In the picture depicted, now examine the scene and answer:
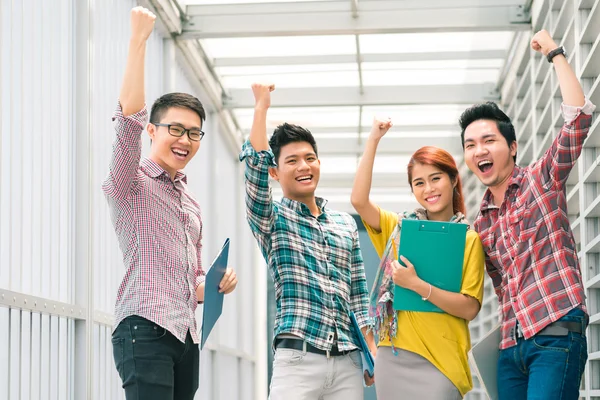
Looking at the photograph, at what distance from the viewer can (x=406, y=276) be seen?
124 inches

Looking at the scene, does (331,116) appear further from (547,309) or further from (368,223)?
(547,309)

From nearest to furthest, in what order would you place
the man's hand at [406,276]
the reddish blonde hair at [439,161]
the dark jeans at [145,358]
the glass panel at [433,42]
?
1. the dark jeans at [145,358]
2. the man's hand at [406,276]
3. the reddish blonde hair at [439,161]
4. the glass panel at [433,42]

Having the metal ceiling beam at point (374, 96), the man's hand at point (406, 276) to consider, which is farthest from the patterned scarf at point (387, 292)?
the metal ceiling beam at point (374, 96)

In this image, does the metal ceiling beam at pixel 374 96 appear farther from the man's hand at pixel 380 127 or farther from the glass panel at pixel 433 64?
the man's hand at pixel 380 127

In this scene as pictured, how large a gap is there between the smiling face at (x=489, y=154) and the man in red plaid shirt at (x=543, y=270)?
3 centimetres

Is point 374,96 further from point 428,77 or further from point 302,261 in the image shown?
point 302,261

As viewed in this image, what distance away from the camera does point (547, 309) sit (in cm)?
296

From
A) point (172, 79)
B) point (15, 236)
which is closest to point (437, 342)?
point (15, 236)

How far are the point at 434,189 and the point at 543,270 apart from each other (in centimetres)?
54

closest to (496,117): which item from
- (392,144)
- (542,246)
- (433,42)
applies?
(542,246)

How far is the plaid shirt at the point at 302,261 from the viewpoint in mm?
3248

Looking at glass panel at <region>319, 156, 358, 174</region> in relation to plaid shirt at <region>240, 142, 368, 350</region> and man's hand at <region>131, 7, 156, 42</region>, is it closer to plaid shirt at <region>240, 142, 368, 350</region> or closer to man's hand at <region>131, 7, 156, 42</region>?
plaid shirt at <region>240, 142, 368, 350</region>

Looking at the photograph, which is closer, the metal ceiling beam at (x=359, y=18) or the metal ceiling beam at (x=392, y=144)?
the metal ceiling beam at (x=359, y=18)

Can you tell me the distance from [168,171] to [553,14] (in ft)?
12.2
